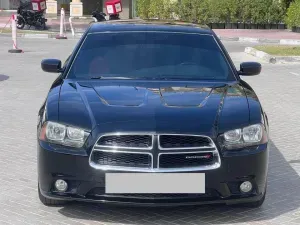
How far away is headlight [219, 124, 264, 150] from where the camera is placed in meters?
5.25

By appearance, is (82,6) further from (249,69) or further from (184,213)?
(184,213)

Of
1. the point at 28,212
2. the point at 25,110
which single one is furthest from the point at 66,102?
the point at 25,110

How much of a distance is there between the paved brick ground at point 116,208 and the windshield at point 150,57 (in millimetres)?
1165

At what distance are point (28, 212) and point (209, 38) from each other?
2504 mm

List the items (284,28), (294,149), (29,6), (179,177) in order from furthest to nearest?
(284,28)
(29,6)
(294,149)
(179,177)

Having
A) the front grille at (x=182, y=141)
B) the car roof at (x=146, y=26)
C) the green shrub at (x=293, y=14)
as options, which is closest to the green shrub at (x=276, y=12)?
the green shrub at (x=293, y=14)

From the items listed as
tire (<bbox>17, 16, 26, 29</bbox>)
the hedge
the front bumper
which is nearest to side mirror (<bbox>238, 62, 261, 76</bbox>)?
the front bumper

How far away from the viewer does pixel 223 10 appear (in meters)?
32.7

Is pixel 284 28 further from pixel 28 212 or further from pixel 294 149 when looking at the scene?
pixel 28 212

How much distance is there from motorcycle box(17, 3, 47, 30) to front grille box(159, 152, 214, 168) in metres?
25.8

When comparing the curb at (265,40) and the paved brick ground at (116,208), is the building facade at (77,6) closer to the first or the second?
the curb at (265,40)

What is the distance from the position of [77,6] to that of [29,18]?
9717 mm

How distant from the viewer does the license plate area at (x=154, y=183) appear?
5.09 meters

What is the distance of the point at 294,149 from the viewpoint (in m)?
8.28
